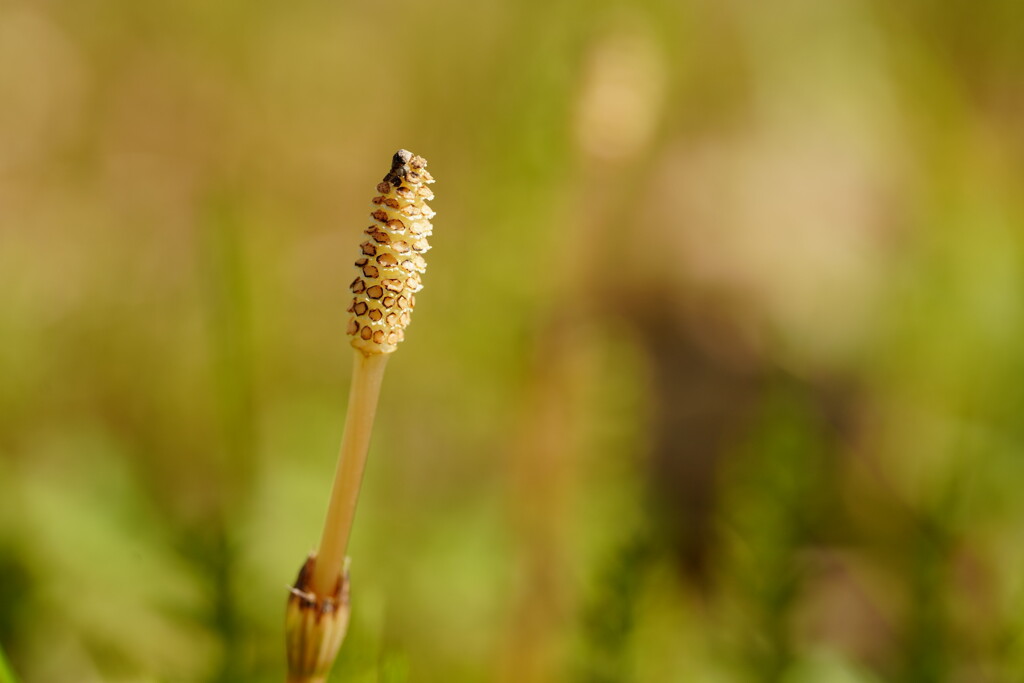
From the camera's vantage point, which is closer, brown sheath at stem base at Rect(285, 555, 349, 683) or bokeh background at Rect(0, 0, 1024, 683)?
brown sheath at stem base at Rect(285, 555, 349, 683)

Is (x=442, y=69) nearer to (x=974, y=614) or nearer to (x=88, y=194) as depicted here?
(x=88, y=194)

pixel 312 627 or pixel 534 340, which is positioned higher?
pixel 534 340

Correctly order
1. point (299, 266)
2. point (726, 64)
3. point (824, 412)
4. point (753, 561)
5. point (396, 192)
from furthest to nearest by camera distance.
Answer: point (726, 64) < point (299, 266) < point (824, 412) < point (753, 561) < point (396, 192)

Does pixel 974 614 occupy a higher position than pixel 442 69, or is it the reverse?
pixel 442 69

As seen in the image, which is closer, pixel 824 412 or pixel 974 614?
pixel 974 614

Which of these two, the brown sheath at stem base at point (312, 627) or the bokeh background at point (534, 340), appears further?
the bokeh background at point (534, 340)

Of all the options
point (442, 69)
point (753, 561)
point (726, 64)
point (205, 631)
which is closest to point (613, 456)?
point (753, 561)

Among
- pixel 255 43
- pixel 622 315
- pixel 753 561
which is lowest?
pixel 753 561

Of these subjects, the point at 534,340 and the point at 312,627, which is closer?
the point at 312,627
